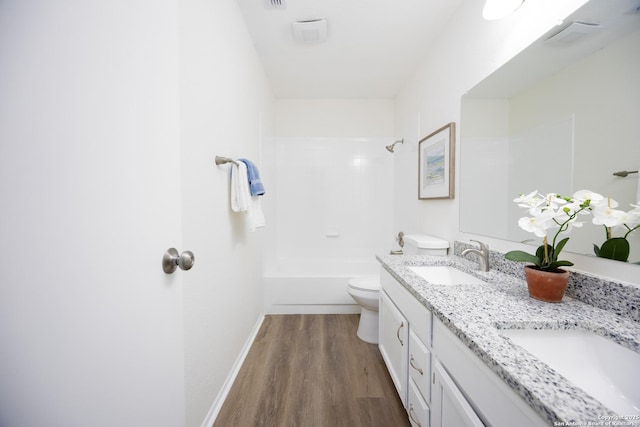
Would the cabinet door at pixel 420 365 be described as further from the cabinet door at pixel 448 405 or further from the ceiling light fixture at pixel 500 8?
the ceiling light fixture at pixel 500 8

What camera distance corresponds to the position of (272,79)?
97.8 inches

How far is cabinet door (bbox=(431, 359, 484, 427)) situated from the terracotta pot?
1.45 feet

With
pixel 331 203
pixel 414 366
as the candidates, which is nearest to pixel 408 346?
pixel 414 366

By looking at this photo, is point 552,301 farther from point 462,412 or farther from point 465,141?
point 465,141

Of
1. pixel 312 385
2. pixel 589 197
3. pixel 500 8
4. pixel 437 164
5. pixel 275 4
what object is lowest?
pixel 312 385

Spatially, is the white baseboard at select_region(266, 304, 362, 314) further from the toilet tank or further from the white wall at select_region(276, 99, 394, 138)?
the white wall at select_region(276, 99, 394, 138)

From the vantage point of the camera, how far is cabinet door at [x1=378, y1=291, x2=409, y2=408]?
117 centimetres

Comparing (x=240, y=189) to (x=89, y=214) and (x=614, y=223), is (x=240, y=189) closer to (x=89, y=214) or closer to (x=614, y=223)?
(x=89, y=214)

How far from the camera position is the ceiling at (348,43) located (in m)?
1.56

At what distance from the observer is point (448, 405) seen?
2.55ft

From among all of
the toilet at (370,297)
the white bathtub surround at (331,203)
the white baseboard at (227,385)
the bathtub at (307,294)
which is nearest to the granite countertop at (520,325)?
the toilet at (370,297)

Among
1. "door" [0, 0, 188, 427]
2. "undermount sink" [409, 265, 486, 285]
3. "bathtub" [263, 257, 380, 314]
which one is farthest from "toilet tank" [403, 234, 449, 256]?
"door" [0, 0, 188, 427]

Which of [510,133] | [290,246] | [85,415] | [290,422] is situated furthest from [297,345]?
[510,133]

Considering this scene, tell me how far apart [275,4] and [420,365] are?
7.06 feet
